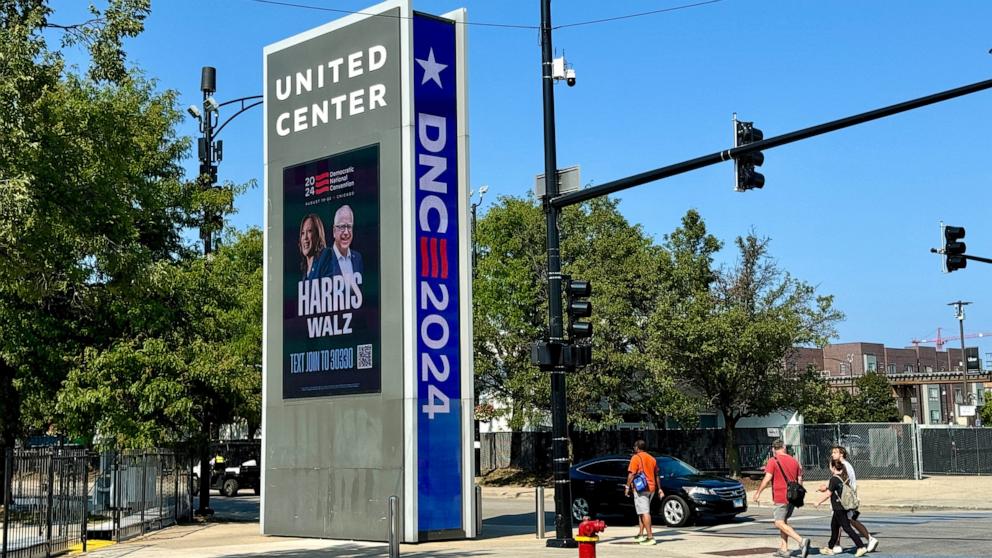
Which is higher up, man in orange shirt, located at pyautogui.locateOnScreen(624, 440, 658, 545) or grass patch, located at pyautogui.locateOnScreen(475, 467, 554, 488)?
man in orange shirt, located at pyautogui.locateOnScreen(624, 440, 658, 545)

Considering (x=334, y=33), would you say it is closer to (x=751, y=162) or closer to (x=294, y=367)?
(x=294, y=367)

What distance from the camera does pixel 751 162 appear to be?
1630cm

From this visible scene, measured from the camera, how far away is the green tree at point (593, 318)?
4078cm

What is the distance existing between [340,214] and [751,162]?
27.6 feet

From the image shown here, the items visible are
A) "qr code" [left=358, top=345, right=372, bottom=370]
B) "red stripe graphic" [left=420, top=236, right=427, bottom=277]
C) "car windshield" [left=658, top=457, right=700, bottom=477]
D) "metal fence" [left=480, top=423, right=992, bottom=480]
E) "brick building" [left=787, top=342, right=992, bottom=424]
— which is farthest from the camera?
"brick building" [left=787, top=342, right=992, bottom=424]

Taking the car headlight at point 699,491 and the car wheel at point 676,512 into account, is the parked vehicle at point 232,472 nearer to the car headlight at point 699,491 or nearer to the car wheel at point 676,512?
the car wheel at point 676,512

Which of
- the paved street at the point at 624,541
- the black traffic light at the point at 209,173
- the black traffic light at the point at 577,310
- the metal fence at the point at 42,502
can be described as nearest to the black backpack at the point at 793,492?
the paved street at the point at 624,541

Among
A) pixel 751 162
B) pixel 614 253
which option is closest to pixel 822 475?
pixel 614 253

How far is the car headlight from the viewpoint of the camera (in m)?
22.4

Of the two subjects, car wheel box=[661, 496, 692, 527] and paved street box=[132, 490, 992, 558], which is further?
car wheel box=[661, 496, 692, 527]

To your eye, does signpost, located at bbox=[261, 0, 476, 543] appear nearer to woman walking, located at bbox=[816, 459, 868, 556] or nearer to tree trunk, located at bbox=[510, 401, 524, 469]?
woman walking, located at bbox=[816, 459, 868, 556]

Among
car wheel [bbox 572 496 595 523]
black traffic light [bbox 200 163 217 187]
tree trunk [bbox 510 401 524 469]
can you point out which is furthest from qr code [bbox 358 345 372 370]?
tree trunk [bbox 510 401 524 469]

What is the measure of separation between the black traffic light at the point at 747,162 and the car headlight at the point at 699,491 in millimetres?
8383

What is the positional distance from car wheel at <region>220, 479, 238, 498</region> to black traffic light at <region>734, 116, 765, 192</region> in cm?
2844
